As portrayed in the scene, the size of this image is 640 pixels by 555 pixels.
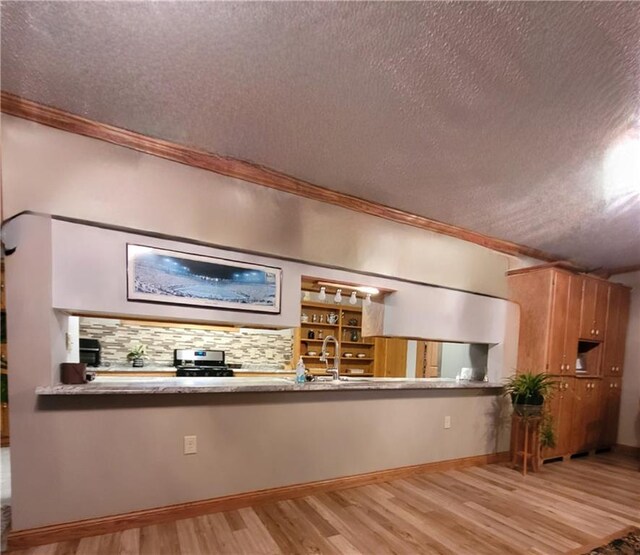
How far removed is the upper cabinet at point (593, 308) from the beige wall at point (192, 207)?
1.91m

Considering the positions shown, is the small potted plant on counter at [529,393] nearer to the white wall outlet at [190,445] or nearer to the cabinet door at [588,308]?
the cabinet door at [588,308]

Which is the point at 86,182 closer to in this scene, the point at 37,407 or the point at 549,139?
the point at 37,407

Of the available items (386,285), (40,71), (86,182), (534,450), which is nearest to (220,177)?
(86,182)

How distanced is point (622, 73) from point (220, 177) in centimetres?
222

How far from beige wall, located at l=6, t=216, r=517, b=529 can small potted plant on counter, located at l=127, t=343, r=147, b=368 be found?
2.63 meters

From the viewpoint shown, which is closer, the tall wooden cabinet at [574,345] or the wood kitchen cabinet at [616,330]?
the tall wooden cabinet at [574,345]

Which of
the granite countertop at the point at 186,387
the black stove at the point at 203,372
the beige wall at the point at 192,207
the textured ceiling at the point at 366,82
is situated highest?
the textured ceiling at the point at 366,82

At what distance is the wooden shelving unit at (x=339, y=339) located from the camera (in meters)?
5.93

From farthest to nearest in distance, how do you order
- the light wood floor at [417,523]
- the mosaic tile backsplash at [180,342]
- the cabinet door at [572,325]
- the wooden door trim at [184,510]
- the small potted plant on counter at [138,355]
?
1. the mosaic tile backsplash at [180,342]
2. the small potted plant on counter at [138,355]
3. the cabinet door at [572,325]
4. the light wood floor at [417,523]
5. the wooden door trim at [184,510]

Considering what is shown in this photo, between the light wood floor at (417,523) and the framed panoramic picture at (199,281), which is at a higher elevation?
the framed panoramic picture at (199,281)

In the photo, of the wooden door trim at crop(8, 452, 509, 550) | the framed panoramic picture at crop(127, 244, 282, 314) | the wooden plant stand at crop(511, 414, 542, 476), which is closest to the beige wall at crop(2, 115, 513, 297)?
the framed panoramic picture at crop(127, 244, 282, 314)

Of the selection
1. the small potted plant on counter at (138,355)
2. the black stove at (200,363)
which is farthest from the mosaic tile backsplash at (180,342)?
the black stove at (200,363)

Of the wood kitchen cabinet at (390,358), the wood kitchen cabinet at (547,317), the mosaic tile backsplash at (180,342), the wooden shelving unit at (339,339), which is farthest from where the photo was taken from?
the wooden shelving unit at (339,339)

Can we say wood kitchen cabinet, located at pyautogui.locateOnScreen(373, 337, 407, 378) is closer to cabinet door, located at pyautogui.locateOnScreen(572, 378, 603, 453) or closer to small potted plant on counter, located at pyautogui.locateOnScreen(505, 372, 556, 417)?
small potted plant on counter, located at pyautogui.locateOnScreen(505, 372, 556, 417)
